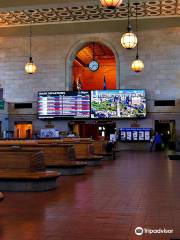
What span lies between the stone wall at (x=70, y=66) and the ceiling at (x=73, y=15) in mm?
596

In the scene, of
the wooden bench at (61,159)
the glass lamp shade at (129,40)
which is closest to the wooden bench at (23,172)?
the wooden bench at (61,159)

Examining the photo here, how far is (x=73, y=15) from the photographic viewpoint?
25.6 metres

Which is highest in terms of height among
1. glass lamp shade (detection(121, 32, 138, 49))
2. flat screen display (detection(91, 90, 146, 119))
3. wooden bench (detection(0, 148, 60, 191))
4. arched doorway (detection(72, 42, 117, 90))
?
arched doorway (detection(72, 42, 117, 90))

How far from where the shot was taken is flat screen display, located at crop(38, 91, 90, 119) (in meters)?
25.7

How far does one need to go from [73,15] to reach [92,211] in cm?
2075

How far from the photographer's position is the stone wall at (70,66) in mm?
26062

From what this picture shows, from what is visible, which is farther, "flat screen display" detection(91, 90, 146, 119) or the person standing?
"flat screen display" detection(91, 90, 146, 119)

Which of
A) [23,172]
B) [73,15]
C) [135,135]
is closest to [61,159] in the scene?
[23,172]

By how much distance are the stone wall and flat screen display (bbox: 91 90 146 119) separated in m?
1.02

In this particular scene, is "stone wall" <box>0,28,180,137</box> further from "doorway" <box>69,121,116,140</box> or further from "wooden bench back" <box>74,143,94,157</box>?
"wooden bench back" <box>74,143,94,157</box>

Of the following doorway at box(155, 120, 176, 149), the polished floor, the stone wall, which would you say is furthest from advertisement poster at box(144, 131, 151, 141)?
the polished floor

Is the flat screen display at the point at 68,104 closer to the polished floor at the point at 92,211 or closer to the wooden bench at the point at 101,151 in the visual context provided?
the wooden bench at the point at 101,151

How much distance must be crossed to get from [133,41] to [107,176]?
5.79 metres

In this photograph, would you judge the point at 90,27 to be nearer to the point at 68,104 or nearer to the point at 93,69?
the point at 93,69
